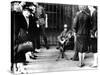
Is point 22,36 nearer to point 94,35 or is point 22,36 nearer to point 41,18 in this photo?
point 41,18

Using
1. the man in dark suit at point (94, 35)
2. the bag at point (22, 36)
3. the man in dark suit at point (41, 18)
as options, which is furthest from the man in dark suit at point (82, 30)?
the bag at point (22, 36)

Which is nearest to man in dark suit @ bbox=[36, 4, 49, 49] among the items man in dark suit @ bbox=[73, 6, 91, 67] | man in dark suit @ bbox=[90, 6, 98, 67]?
man in dark suit @ bbox=[73, 6, 91, 67]

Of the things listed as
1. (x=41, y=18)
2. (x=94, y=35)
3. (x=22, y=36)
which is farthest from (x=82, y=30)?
(x=22, y=36)

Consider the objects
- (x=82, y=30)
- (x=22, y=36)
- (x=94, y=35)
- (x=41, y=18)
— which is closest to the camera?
(x=22, y=36)

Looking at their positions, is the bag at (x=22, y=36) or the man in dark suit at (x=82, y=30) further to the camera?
the man in dark suit at (x=82, y=30)

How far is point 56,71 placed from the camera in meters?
6.07

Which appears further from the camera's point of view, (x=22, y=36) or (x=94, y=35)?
(x=94, y=35)

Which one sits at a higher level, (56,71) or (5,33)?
(5,33)

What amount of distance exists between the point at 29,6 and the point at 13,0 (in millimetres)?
419

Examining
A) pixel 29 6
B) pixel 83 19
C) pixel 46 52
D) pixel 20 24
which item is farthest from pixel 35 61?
pixel 83 19

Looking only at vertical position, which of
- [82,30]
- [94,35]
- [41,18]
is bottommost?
[94,35]

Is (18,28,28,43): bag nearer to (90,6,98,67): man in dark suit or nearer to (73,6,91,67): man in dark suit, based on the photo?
(73,6,91,67): man in dark suit

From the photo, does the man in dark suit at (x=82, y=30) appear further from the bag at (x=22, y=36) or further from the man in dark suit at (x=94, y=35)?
the bag at (x=22, y=36)

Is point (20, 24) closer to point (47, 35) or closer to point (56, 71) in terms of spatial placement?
point (47, 35)
